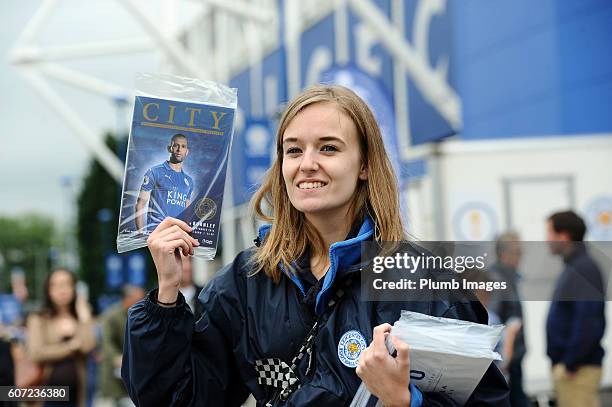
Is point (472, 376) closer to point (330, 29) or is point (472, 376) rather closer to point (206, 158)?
point (206, 158)

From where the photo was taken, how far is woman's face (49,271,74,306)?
8.44 meters

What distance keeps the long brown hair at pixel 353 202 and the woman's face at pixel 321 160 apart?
0.04 m

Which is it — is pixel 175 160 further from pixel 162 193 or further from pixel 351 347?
pixel 351 347

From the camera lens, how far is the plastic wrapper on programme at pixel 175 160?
2.70m

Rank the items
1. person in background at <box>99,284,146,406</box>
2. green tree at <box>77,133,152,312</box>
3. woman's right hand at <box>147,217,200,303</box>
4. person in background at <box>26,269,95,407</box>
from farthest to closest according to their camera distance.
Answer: green tree at <box>77,133,152,312</box>, person in background at <box>99,284,146,406</box>, person in background at <box>26,269,95,407</box>, woman's right hand at <box>147,217,200,303</box>

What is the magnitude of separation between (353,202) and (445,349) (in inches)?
23.1

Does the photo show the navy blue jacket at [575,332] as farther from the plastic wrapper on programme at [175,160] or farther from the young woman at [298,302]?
the plastic wrapper on programme at [175,160]

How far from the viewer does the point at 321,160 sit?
8.83 ft

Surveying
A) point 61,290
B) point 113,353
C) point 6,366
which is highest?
point 61,290

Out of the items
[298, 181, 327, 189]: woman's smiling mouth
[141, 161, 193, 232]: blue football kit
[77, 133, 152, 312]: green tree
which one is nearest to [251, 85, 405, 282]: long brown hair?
[298, 181, 327, 189]: woman's smiling mouth

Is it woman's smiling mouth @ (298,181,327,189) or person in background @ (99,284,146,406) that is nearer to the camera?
woman's smiling mouth @ (298,181,327,189)

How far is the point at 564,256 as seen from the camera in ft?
10.6

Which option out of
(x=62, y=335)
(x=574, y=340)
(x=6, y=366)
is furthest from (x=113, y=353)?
(x=6, y=366)

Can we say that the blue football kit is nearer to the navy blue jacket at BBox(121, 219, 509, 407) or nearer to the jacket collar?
the navy blue jacket at BBox(121, 219, 509, 407)
